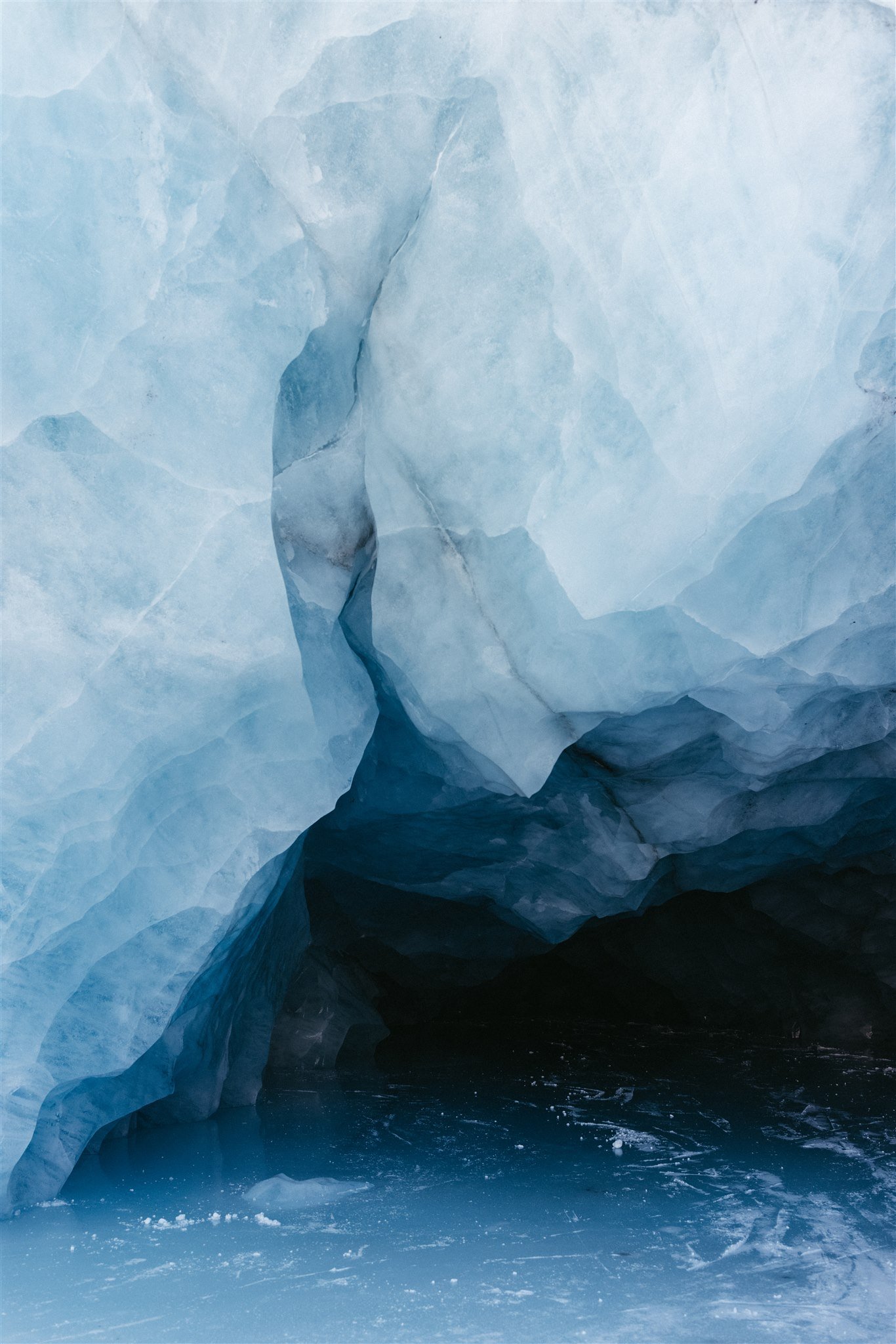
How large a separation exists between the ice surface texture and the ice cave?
12 millimetres

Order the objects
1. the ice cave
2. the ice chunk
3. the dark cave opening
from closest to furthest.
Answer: the ice cave → the ice chunk → the dark cave opening

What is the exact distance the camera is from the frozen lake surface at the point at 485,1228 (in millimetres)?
2451

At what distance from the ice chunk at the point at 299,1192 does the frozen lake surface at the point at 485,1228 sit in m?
0.05

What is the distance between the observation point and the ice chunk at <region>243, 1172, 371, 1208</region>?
337cm

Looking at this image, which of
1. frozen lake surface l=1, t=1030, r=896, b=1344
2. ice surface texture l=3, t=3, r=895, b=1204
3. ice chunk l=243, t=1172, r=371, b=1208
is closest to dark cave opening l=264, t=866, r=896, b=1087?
frozen lake surface l=1, t=1030, r=896, b=1344

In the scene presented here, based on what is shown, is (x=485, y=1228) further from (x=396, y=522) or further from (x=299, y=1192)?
→ (x=396, y=522)

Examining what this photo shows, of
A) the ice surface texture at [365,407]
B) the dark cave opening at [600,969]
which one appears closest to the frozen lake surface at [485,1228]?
the ice surface texture at [365,407]

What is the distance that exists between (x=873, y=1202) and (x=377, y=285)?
10.6ft

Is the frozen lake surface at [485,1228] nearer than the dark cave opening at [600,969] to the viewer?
Yes

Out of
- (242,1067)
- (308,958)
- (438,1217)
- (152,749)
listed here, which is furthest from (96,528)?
(308,958)

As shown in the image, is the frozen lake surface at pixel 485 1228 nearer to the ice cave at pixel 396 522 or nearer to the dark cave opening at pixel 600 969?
the ice cave at pixel 396 522

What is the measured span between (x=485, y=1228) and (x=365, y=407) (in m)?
2.49

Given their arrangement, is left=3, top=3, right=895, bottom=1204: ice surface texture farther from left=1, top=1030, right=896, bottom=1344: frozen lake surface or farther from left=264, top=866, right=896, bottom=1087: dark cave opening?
left=264, top=866, right=896, bottom=1087: dark cave opening

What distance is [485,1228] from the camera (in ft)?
10.2
